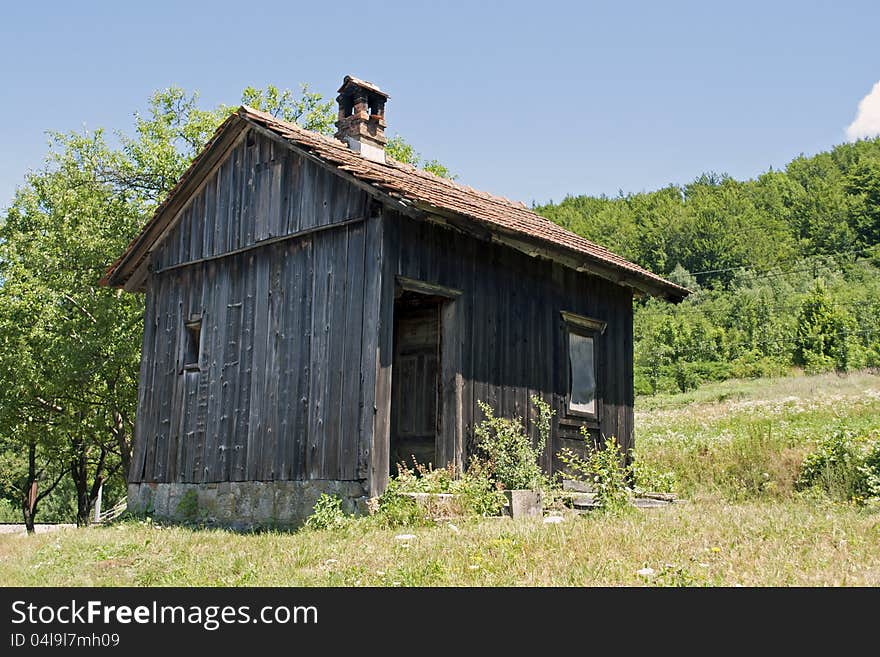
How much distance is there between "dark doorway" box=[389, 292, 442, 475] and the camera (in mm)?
13688

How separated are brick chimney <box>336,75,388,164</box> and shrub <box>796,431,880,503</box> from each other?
824 cm

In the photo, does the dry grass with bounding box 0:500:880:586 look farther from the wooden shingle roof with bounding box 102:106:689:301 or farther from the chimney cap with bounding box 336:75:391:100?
the chimney cap with bounding box 336:75:391:100

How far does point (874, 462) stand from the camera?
12359 millimetres

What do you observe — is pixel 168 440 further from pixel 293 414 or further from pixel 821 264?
pixel 821 264

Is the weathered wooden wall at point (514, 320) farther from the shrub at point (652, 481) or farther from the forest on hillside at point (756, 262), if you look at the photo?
the forest on hillside at point (756, 262)

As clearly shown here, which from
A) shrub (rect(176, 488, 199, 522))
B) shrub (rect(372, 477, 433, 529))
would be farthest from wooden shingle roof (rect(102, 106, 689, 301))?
shrub (rect(176, 488, 199, 522))

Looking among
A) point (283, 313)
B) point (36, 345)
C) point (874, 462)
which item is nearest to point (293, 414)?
point (283, 313)

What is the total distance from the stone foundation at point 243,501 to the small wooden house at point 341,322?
0.03 metres

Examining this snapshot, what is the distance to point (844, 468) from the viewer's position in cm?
1284

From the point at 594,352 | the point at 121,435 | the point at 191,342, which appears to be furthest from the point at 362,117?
the point at 121,435


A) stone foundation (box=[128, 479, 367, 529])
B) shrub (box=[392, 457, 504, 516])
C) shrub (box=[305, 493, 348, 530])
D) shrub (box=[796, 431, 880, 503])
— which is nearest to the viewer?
shrub (box=[305, 493, 348, 530])

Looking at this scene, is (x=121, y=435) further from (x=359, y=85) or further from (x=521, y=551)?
(x=521, y=551)

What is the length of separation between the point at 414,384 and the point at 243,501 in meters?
3.22
